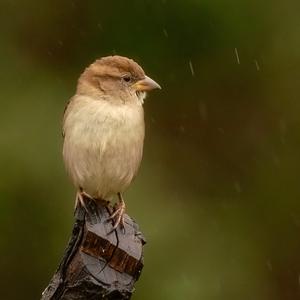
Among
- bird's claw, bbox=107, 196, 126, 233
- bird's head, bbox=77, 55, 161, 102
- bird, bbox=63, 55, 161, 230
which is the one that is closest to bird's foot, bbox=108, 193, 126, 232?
bird's claw, bbox=107, 196, 126, 233

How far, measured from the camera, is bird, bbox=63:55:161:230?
561 centimetres

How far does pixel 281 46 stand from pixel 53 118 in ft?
6.32

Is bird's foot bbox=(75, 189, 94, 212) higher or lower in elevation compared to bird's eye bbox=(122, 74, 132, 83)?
lower

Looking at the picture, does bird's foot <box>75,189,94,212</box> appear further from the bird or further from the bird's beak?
the bird's beak

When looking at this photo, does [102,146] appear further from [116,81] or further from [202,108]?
[202,108]

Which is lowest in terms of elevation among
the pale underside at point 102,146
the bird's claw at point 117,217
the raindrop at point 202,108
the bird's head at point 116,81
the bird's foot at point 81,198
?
the bird's claw at point 117,217

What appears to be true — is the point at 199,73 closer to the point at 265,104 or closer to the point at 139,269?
the point at 265,104

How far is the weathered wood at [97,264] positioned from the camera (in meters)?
3.89

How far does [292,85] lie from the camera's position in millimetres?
9758

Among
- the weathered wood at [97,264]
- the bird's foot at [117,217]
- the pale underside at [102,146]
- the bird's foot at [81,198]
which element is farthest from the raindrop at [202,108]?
the weathered wood at [97,264]

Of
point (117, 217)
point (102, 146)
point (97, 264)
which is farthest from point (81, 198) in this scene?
point (97, 264)

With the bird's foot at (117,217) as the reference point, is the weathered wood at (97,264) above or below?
below

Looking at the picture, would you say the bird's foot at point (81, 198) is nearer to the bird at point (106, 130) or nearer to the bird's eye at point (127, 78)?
the bird at point (106, 130)

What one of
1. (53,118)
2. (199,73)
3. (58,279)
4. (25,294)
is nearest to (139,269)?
(58,279)
